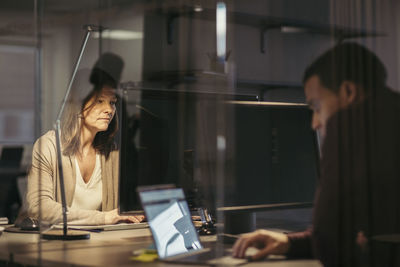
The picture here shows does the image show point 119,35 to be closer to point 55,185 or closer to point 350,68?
point 55,185

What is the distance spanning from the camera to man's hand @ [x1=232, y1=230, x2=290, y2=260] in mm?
1620

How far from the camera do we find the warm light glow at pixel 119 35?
2.08 m

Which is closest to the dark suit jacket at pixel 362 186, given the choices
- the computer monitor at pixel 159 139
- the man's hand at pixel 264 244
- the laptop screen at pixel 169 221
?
the man's hand at pixel 264 244

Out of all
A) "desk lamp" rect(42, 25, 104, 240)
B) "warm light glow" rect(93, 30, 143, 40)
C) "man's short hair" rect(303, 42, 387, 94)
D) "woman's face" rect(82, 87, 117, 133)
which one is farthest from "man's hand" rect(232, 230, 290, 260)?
"warm light glow" rect(93, 30, 143, 40)

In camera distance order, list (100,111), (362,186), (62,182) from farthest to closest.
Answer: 1. (100,111)
2. (62,182)
3. (362,186)

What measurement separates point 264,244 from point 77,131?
0.92 metres

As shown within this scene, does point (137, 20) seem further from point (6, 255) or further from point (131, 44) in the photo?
point (6, 255)

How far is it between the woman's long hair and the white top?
5 centimetres

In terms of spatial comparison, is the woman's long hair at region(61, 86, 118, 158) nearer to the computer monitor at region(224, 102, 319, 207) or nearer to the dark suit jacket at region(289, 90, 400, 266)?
the computer monitor at region(224, 102, 319, 207)

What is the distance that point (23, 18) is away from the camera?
4285 mm

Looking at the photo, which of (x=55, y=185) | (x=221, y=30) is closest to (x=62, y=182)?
(x=55, y=185)

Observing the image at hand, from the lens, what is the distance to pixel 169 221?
1.71 m

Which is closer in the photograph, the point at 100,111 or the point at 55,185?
the point at 55,185

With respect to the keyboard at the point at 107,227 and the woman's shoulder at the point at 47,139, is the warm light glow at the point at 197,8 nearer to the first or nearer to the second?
the woman's shoulder at the point at 47,139
